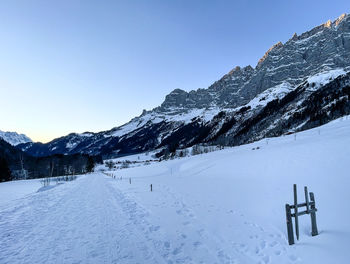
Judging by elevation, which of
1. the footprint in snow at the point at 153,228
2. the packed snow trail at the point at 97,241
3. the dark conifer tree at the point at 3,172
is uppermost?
the packed snow trail at the point at 97,241

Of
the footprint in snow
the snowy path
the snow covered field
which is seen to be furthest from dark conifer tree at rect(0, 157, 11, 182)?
the footprint in snow

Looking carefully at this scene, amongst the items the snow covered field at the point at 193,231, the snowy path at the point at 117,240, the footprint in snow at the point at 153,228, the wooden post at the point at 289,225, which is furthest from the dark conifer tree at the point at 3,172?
the wooden post at the point at 289,225

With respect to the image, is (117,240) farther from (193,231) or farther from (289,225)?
(289,225)

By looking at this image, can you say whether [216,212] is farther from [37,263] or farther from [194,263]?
[37,263]

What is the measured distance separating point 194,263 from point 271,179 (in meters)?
17.7

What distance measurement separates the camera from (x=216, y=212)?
13969 millimetres

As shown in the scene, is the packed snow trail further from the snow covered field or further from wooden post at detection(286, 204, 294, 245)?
wooden post at detection(286, 204, 294, 245)

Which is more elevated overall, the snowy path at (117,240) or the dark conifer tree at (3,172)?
the snowy path at (117,240)

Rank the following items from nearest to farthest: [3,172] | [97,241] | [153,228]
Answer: [97,241] < [153,228] < [3,172]

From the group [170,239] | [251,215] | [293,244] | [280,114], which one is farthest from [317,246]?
[280,114]

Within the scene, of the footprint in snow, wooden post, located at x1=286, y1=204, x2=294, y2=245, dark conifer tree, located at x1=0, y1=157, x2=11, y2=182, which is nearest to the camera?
wooden post, located at x1=286, y1=204, x2=294, y2=245

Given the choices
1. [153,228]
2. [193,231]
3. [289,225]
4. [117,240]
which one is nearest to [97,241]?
[117,240]

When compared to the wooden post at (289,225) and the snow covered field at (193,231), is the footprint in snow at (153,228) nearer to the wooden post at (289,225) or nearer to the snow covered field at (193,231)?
the snow covered field at (193,231)

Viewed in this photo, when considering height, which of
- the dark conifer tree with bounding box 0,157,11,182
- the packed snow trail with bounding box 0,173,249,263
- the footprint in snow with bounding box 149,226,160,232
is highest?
the packed snow trail with bounding box 0,173,249,263
